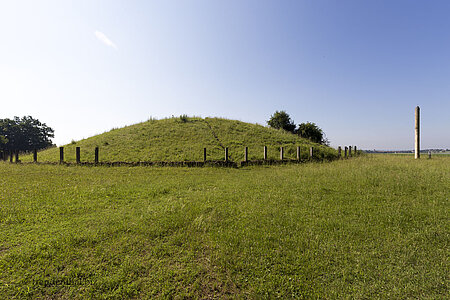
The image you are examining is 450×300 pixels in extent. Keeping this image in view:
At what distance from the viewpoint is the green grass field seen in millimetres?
2572

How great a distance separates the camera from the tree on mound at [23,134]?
47781mm

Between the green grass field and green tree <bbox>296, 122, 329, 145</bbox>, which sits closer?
the green grass field

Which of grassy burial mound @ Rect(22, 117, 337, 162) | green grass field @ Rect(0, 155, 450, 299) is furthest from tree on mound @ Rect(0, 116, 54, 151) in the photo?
green grass field @ Rect(0, 155, 450, 299)

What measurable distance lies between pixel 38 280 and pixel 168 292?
2077 millimetres

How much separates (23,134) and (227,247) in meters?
75.0

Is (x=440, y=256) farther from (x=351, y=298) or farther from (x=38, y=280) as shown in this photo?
(x=38, y=280)

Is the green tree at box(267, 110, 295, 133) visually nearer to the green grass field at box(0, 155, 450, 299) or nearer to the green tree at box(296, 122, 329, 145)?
the green tree at box(296, 122, 329, 145)

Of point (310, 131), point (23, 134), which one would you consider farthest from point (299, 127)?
point (23, 134)

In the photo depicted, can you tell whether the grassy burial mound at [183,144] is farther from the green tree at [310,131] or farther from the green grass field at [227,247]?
the green tree at [310,131]

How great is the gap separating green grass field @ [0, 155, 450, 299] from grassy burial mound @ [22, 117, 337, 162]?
1175 cm

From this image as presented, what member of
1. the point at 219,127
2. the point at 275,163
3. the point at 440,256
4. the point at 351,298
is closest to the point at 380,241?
the point at 440,256

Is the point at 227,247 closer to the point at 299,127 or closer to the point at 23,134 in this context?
the point at 299,127

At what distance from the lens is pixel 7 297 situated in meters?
2.42

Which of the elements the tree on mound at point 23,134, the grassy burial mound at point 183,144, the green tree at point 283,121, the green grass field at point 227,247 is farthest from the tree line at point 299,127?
the tree on mound at point 23,134
